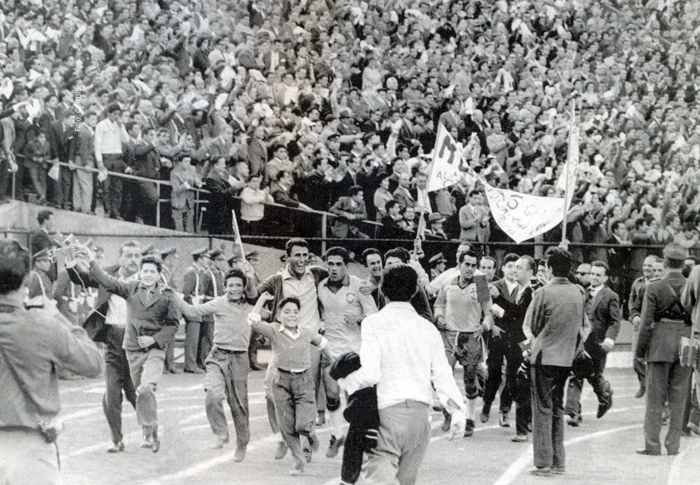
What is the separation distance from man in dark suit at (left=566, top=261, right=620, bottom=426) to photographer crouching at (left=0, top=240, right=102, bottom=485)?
5903mm

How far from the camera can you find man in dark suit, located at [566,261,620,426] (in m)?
9.54

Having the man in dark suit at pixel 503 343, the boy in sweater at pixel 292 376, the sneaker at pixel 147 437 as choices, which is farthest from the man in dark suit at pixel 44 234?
the man in dark suit at pixel 503 343

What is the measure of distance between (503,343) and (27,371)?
18.9 feet

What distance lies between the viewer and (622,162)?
14.1 metres

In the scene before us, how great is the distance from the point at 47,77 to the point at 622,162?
7.67 metres

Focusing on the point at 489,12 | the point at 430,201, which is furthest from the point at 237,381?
the point at 489,12

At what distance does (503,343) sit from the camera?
375 inches

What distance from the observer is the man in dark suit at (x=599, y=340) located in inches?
376

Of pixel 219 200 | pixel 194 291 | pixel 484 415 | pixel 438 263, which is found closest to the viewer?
pixel 484 415

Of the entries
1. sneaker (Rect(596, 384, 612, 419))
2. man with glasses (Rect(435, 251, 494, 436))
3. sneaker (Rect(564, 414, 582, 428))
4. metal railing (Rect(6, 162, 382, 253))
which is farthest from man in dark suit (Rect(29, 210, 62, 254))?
sneaker (Rect(596, 384, 612, 419))

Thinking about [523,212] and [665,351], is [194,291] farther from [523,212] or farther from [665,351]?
[665,351]

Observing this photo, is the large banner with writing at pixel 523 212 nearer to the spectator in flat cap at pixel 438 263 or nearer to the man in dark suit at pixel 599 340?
the spectator in flat cap at pixel 438 263

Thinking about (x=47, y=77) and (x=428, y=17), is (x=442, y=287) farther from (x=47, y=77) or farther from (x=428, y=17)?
(x=428, y=17)

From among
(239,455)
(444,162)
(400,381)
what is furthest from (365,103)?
(400,381)
